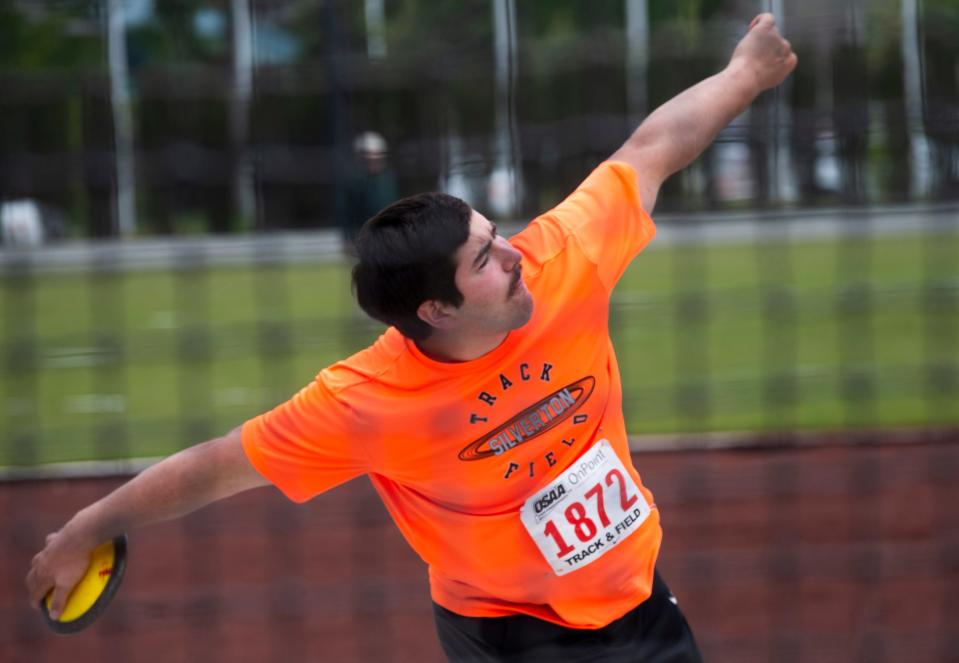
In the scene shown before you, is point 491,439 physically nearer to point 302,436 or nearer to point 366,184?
point 302,436

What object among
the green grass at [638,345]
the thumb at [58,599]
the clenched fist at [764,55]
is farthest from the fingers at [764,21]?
the green grass at [638,345]

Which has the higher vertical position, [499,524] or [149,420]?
[499,524]

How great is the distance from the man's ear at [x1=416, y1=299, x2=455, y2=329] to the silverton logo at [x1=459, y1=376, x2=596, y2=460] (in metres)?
0.22

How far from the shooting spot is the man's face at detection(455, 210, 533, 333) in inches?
83.7

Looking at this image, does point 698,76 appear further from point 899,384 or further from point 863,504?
point 863,504

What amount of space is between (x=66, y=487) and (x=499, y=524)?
4426 mm

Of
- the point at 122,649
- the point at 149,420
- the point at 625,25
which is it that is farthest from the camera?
the point at 625,25

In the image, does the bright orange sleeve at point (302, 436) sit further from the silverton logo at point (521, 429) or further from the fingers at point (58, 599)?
the fingers at point (58, 599)

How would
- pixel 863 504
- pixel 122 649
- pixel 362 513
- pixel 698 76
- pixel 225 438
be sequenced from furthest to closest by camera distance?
pixel 698 76 → pixel 362 513 → pixel 863 504 → pixel 122 649 → pixel 225 438

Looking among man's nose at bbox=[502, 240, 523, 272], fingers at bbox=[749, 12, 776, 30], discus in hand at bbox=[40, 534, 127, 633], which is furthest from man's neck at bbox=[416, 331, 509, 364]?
fingers at bbox=[749, 12, 776, 30]

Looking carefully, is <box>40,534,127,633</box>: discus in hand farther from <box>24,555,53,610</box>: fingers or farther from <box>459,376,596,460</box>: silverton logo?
<box>459,376,596,460</box>: silverton logo

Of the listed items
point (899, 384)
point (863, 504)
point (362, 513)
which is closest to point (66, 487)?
point (362, 513)

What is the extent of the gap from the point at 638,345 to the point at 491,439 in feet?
25.4

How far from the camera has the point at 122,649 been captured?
4582mm
